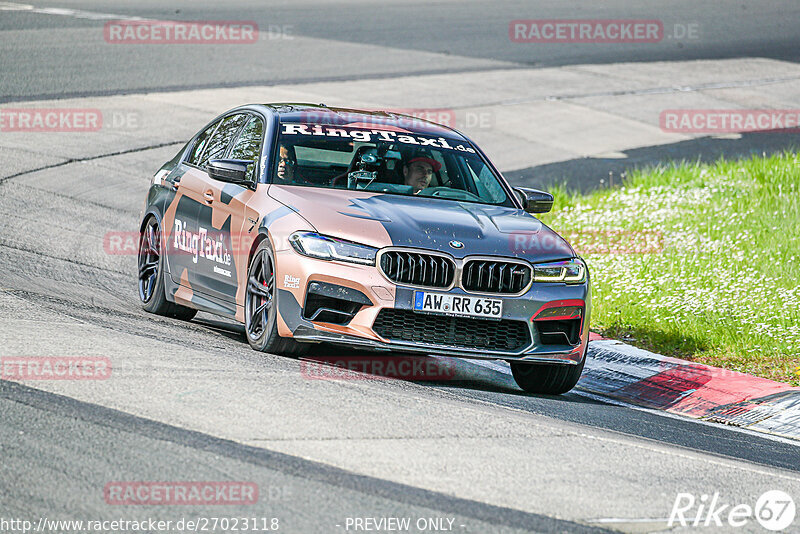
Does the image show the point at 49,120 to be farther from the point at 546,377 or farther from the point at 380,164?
the point at 546,377

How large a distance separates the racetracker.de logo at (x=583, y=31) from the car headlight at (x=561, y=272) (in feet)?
67.2

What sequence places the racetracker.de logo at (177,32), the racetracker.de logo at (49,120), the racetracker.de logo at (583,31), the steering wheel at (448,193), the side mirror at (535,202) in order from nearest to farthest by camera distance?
1. the steering wheel at (448,193)
2. the side mirror at (535,202)
3. the racetracker.de logo at (49,120)
4. the racetracker.de logo at (177,32)
5. the racetracker.de logo at (583,31)

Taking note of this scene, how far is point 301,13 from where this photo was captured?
1142 inches

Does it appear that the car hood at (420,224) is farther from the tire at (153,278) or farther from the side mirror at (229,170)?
the tire at (153,278)

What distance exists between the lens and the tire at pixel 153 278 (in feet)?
31.7

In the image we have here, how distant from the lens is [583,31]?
2948cm

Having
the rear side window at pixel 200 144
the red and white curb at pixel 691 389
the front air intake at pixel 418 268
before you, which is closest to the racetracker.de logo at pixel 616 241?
the red and white curb at pixel 691 389

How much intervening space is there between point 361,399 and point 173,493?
1887 millimetres

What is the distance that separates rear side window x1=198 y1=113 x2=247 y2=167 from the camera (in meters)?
9.57

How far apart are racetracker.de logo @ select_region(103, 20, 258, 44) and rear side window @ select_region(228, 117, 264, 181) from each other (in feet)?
48.3

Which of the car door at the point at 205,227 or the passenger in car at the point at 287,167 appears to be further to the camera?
the car door at the point at 205,227

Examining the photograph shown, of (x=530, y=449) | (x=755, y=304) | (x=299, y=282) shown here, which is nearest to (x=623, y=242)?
(x=755, y=304)

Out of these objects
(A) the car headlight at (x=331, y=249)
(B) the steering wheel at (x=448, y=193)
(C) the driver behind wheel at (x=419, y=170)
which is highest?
(C) the driver behind wheel at (x=419, y=170)

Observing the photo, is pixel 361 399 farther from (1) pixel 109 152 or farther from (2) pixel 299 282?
(1) pixel 109 152
